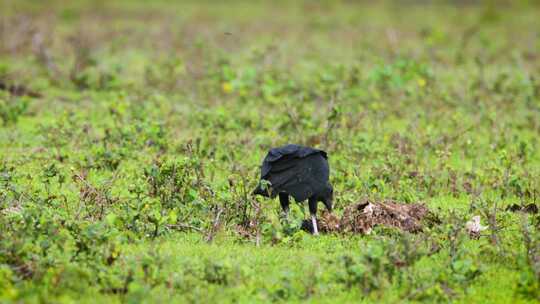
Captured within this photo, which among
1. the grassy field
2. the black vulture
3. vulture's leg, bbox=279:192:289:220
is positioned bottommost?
the grassy field

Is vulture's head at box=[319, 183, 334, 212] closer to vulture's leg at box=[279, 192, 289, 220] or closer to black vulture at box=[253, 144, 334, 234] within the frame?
black vulture at box=[253, 144, 334, 234]

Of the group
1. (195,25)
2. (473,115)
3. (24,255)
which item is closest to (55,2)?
(195,25)

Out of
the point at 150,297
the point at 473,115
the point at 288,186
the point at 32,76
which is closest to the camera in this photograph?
the point at 150,297

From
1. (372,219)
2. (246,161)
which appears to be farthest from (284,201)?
(246,161)

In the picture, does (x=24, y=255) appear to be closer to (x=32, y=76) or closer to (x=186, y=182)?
(x=186, y=182)

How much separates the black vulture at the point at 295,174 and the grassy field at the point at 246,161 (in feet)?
0.73

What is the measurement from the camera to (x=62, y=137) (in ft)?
29.5

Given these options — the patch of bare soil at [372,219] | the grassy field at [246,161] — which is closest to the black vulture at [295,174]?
the grassy field at [246,161]

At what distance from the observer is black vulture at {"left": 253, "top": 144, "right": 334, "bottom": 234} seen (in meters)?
5.95

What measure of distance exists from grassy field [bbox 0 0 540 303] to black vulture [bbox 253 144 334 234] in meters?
0.22

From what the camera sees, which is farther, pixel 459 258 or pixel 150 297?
pixel 459 258

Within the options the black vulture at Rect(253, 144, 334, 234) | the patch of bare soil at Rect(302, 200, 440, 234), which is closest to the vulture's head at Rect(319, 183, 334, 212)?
the black vulture at Rect(253, 144, 334, 234)

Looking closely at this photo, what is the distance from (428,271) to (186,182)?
2198 millimetres

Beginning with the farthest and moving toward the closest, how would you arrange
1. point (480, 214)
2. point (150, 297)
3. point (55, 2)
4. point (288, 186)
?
1. point (55, 2)
2. point (480, 214)
3. point (288, 186)
4. point (150, 297)
